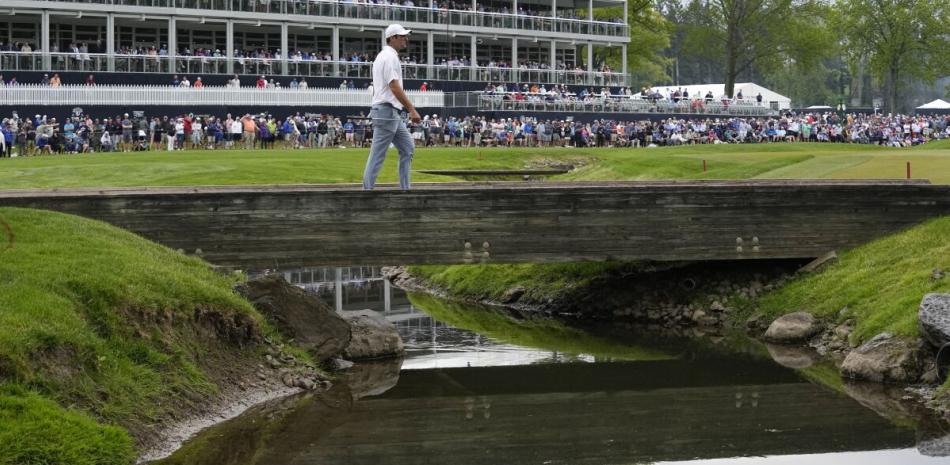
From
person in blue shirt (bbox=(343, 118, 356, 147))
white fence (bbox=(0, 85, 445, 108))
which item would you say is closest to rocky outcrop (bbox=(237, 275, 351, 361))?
person in blue shirt (bbox=(343, 118, 356, 147))

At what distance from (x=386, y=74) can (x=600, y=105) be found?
62506 millimetres

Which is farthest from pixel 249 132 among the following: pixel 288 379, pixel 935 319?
pixel 935 319

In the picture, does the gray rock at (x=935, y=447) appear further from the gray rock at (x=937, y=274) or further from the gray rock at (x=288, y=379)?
the gray rock at (x=288, y=379)

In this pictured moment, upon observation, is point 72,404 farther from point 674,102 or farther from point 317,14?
point 674,102

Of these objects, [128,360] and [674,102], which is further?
[674,102]

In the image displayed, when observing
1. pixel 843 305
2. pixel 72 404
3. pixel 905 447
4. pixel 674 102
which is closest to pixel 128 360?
pixel 72 404

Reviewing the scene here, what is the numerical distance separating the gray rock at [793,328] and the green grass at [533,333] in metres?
2.02

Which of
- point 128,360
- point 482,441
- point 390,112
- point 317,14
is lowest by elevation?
point 482,441

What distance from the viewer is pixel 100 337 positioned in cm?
1570

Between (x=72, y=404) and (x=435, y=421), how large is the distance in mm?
4976

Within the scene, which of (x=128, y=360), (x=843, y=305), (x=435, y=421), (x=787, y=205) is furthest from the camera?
(x=787, y=205)

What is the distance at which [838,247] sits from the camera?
83.0 feet

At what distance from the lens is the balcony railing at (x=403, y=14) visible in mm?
78875

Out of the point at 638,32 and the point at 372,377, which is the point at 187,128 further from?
the point at 638,32
